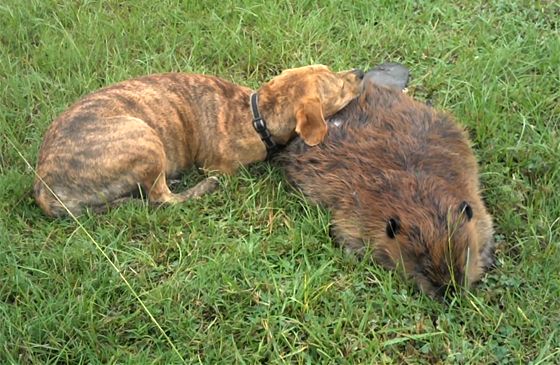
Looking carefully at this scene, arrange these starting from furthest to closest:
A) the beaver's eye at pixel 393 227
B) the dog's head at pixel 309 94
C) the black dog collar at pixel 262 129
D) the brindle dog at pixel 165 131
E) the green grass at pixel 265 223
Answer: the black dog collar at pixel 262 129
the dog's head at pixel 309 94
the brindle dog at pixel 165 131
the beaver's eye at pixel 393 227
the green grass at pixel 265 223

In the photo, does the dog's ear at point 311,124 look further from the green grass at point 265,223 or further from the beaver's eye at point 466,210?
the beaver's eye at point 466,210

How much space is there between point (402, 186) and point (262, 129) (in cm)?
117

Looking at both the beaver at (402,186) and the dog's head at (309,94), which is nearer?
the beaver at (402,186)

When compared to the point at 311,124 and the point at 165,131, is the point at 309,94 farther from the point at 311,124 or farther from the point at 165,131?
the point at 165,131

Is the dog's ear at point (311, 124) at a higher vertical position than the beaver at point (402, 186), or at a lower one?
higher

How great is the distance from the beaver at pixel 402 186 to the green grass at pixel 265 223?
12 centimetres

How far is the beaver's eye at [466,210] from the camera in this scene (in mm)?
3571

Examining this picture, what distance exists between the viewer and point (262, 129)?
4566 mm

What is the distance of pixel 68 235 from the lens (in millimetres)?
4125

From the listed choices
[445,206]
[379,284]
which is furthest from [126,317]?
[445,206]

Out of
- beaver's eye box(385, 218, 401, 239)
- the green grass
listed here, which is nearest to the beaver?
beaver's eye box(385, 218, 401, 239)

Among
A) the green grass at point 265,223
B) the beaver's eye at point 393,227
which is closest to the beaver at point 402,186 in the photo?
the beaver's eye at point 393,227

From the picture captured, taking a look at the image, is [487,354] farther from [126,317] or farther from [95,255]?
[95,255]

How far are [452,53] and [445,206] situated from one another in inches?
77.1
